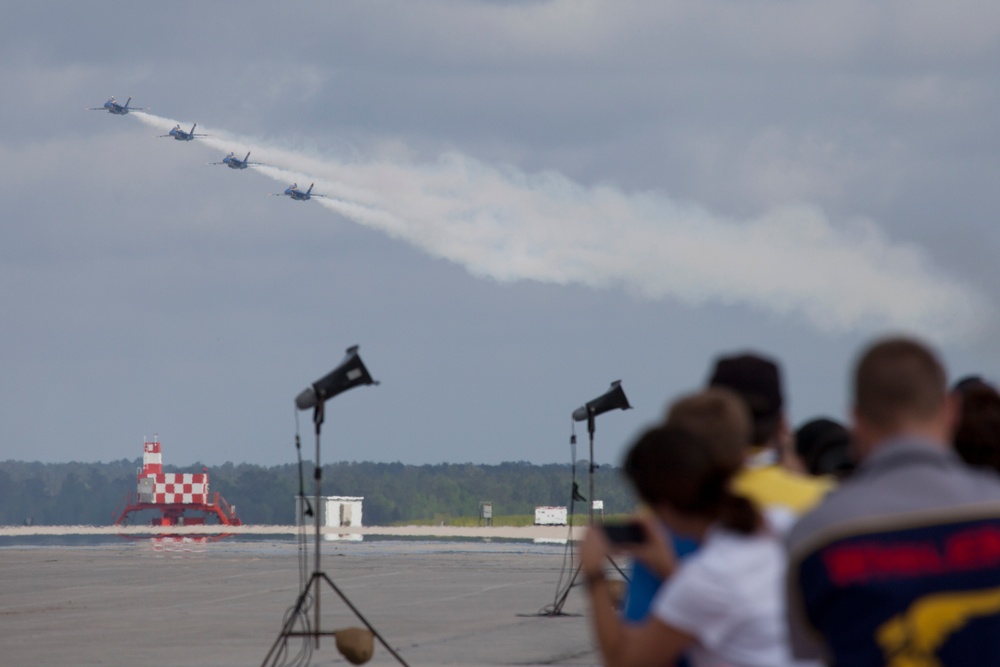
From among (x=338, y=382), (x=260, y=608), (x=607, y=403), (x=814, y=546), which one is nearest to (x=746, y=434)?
(x=814, y=546)

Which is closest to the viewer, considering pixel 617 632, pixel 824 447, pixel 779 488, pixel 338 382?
pixel 617 632

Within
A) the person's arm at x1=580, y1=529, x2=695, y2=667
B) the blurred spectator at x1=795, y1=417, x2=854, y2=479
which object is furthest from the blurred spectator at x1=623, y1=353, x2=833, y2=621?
the blurred spectator at x1=795, y1=417, x2=854, y2=479

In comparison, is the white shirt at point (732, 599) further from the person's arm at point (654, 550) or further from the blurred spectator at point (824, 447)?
the blurred spectator at point (824, 447)

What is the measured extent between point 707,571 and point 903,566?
59cm

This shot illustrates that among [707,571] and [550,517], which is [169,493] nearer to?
[550,517]

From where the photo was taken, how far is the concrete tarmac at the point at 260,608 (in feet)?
44.4

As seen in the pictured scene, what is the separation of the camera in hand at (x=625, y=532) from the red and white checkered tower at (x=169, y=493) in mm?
52113

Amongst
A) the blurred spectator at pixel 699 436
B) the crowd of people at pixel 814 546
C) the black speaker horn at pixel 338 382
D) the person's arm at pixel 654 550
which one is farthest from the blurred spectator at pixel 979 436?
the black speaker horn at pixel 338 382

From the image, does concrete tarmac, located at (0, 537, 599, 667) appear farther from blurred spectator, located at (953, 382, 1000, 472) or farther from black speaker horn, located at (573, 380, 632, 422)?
blurred spectator, located at (953, 382, 1000, 472)

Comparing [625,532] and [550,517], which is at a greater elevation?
[550,517]

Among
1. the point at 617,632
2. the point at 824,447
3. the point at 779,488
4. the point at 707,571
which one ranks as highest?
the point at 824,447

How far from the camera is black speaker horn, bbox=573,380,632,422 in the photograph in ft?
53.6

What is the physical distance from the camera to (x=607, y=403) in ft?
53.7

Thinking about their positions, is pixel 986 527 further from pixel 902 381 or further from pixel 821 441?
pixel 821 441
